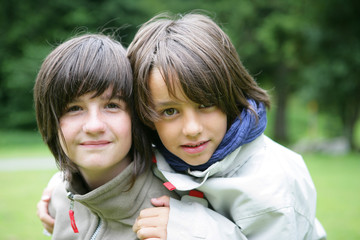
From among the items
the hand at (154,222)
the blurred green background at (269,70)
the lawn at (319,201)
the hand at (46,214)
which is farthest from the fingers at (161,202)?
the lawn at (319,201)

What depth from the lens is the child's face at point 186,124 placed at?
6.30 ft

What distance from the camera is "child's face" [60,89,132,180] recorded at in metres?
1.90

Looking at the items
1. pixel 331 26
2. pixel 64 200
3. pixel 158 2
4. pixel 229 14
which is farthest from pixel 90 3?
pixel 64 200

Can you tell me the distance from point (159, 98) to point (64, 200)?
2.98 feet

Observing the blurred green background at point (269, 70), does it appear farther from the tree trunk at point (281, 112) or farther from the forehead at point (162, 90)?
the forehead at point (162, 90)

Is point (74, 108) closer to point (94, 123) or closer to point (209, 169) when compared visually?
point (94, 123)

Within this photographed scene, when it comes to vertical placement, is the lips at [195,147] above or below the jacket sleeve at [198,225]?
above

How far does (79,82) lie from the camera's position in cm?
191

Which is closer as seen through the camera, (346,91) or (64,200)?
(64,200)

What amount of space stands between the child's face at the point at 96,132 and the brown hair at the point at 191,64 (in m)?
0.14

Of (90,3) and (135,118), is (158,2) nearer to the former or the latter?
(90,3)

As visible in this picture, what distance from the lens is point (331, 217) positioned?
5.00 m

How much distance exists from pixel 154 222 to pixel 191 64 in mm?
804

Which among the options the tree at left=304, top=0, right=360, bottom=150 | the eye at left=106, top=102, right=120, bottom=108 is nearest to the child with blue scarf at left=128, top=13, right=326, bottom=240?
the eye at left=106, top=102, right=120, bottom=108
